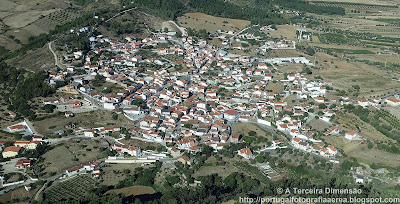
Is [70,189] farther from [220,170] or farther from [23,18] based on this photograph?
[23,18]

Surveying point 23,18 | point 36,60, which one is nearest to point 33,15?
point 23,18

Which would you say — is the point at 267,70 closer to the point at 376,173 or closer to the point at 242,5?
the point at 376,173

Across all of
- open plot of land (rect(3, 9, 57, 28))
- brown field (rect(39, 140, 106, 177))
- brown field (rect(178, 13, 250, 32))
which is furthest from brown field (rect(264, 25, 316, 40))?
brown field (rect(39, 140, 106, 177))

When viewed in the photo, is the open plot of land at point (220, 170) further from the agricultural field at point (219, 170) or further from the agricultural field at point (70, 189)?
the agricultural field at point (70, 189)

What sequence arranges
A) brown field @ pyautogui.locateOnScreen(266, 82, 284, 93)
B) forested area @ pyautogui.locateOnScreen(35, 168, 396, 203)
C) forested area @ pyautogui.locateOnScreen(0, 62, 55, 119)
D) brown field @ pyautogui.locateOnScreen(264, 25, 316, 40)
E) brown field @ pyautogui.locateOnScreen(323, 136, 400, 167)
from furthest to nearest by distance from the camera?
brown field @ pyautogui.locateOnScreen(264, 25, 316, 40) < brown field @ pyautogui.locateOnScreen(266, 82, 284, 93) < forested area @ pyautogui.locateOnScreen(0, 62, 55, 119) < brown field @ pyautogui.locateOnScreen(323, 136, 400, 167) < forested area @ pyautogui.locateOnScreen(35, 168, 396, 203)

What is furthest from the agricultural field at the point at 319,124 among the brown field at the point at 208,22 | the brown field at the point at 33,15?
the brown field at the point at 33,15

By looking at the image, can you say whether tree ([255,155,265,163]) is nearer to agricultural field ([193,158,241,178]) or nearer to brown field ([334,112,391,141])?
agricultural field ([193,158,241,178])
